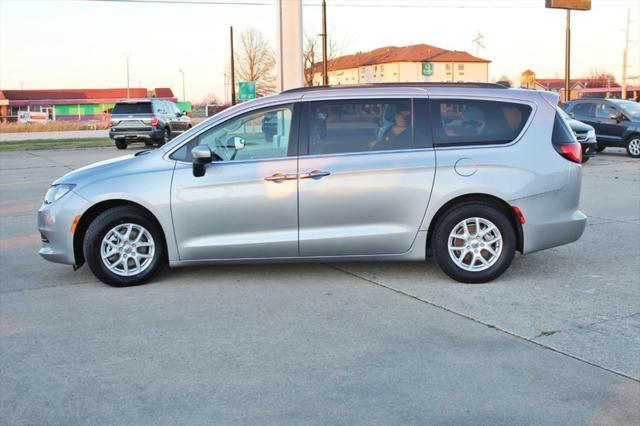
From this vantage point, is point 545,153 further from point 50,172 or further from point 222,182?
point 50,172

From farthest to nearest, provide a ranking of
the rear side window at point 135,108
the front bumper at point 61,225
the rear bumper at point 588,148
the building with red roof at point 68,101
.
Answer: the building with red roof at point 68,101 < the rear side window at point 135,108 < the rear bumper at point 588,148 < the front bumper at point 61,225

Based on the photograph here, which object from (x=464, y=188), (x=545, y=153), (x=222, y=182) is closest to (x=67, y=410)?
(x=222, y=182)

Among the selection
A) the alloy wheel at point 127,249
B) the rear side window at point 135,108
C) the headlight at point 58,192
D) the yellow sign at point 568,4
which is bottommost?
the alloy wheel at point 127,249

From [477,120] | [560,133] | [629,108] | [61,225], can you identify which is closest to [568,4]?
[629,108]

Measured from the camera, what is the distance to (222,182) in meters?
6.37

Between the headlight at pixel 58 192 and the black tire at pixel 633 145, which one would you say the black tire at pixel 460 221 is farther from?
the black tire at pixel 633 145

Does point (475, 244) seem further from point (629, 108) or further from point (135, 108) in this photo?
point (135, 108)

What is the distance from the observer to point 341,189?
6.36m

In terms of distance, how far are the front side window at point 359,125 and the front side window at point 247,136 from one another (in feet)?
0.93

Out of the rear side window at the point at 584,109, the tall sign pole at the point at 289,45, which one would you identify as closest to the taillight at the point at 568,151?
the tall sign pole at the point at 289,45

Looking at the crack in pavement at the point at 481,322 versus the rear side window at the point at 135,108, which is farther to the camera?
the rear side window at the point at 135,108

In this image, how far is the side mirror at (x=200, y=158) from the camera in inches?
246

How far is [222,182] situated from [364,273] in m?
1.66

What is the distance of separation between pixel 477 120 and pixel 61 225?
3.99 metres
